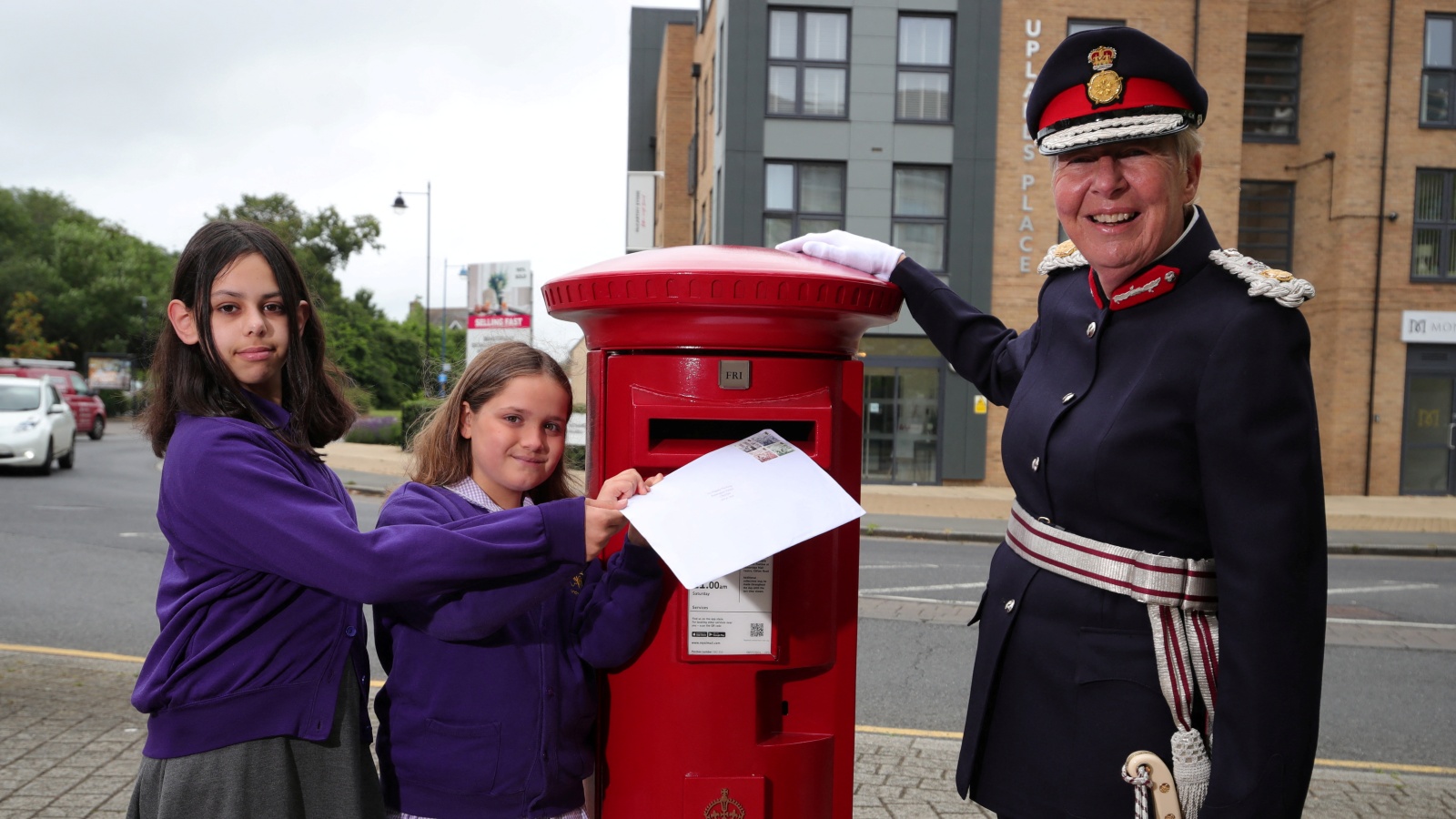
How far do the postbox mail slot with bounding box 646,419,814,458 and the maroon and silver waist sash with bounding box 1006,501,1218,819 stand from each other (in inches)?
23.2

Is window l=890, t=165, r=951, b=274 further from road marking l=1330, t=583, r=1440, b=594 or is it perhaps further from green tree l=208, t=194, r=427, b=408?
green tree l=208, t=194, r=427, b=408

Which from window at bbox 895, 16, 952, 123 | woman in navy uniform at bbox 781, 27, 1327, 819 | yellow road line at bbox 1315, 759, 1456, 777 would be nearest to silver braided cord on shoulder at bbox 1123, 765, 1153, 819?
woman in navy uniform at bbox 781, 27, 1327, 819

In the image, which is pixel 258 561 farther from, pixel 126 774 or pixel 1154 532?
pixel 126 774

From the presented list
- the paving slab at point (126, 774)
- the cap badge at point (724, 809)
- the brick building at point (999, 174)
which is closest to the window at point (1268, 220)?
the brick building at point (999, 174)

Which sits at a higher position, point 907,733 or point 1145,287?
point 1145,287

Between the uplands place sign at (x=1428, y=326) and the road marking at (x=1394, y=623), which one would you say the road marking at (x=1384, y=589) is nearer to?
the road marking at (x=1394, y=623)

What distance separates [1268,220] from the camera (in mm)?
19359

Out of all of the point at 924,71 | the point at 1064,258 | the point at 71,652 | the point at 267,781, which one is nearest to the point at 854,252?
the point at 1064,258

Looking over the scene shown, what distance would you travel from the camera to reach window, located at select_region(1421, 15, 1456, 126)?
17.8 meters

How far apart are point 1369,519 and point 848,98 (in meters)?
10.1

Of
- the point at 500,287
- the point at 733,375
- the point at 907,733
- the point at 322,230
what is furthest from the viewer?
the point at 322,230

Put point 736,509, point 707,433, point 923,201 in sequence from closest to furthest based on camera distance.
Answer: point 736,509 < point 707,433 < point 923,201

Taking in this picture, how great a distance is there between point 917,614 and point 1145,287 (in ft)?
18.9

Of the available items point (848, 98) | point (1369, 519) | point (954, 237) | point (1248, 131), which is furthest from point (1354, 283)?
point (848, 98)
